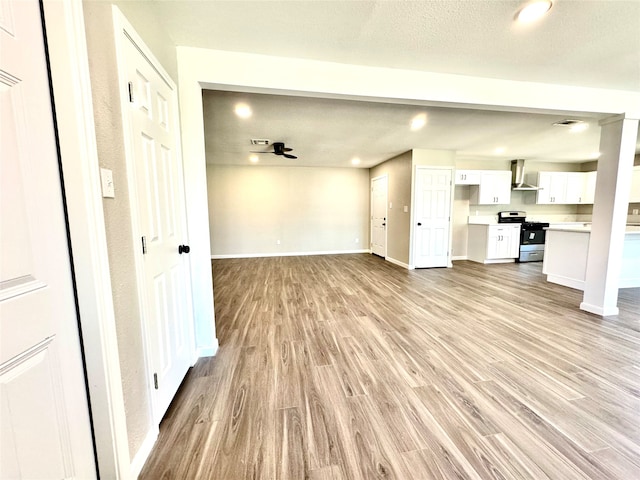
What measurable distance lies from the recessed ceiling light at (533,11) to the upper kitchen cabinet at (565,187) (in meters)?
5.86

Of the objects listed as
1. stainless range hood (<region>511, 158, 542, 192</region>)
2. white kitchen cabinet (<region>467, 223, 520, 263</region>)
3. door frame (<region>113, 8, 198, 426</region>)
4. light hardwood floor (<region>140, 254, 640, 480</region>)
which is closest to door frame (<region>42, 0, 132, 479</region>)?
door frame (<region>113, 8, 198, 426</region>)

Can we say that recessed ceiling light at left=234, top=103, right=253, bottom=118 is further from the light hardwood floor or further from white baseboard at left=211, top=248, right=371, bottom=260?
white baseboard at left=211, top=248, right=371, bottom=260

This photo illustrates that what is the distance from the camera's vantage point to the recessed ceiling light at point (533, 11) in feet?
4.88

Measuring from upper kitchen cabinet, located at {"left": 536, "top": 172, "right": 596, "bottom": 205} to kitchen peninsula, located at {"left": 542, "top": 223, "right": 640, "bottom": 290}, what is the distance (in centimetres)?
259

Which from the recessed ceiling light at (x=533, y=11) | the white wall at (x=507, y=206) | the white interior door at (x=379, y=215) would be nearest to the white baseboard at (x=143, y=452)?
the recessed ceiling light at (x=533, y=11)

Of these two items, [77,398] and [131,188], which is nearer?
[77,398]

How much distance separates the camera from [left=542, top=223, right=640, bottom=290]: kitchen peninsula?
143 inches

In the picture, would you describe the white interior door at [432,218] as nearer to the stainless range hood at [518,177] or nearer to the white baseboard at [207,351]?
the stainless range hood at [518,177]

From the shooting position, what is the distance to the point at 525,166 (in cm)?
620

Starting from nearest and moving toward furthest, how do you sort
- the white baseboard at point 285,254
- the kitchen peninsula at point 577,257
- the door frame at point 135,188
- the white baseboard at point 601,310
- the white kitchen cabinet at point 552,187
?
the door frame at point 135,188 < the white baseboard at point 601,310 < the kitchen peninsula at point 577,257 < the white kitchen cabinet at point 552,187 < the white baseboard at point 285,254

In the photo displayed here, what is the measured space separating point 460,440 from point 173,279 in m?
1.89

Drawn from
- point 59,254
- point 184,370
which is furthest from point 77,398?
point 184,370

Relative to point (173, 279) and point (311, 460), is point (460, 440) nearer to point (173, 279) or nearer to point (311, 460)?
point (311, 460)

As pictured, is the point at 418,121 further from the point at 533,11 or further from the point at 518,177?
Result: the point at 518,177
